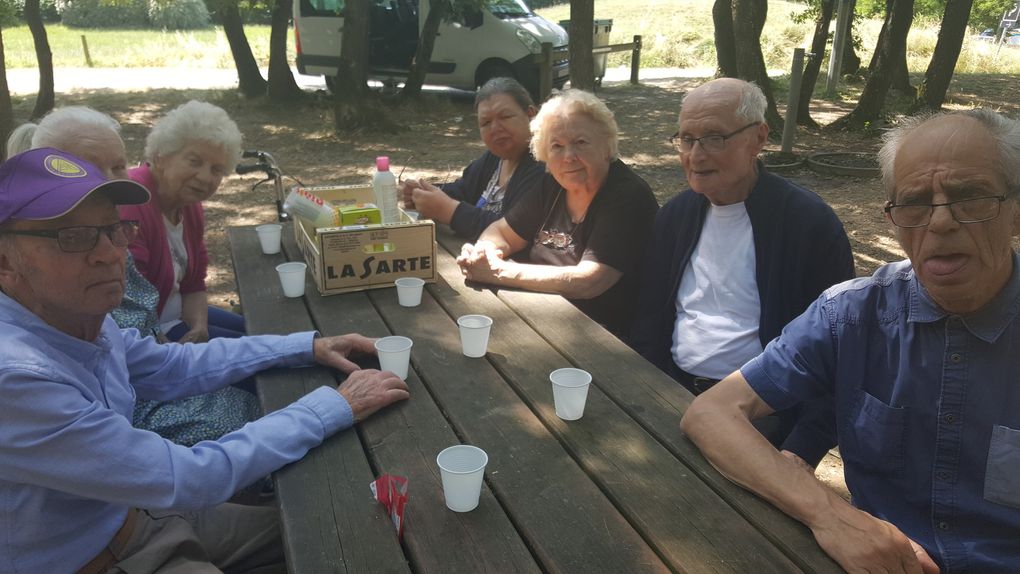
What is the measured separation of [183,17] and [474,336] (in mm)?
31639

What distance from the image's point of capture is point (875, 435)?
1.72 meters

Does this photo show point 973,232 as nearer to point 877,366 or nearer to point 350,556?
point 877,366

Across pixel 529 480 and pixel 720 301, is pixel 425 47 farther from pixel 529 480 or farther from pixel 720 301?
pixel 529 480

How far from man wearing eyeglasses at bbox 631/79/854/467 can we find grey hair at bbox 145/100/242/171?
187cm

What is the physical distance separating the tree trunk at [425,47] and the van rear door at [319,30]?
1.35m

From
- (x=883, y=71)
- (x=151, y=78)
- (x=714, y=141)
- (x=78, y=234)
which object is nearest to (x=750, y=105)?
(x=714, y=141)

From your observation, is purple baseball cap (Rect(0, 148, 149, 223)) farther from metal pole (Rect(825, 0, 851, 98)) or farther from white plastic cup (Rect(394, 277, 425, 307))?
metal pole (Rect(825, 0, 851, 98))

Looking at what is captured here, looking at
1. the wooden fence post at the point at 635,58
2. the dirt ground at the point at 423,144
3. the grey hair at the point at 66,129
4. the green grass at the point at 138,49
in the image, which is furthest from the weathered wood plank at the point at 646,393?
the green grass at the point at 138,49

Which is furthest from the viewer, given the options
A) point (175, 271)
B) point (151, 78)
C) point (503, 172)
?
point (151, 78)

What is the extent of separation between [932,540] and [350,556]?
4.23 ft

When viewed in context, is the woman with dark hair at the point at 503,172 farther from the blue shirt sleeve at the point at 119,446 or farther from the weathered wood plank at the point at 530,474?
the blue shirt sleeve at the point at 119,446

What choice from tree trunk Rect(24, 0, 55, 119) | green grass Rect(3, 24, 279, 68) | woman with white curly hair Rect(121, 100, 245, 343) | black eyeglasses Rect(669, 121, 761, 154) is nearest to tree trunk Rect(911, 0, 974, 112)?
black eyeglasses Rect(669, 121, 761, 154)

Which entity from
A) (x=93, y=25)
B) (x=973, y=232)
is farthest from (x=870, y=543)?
(x=93, y=25)

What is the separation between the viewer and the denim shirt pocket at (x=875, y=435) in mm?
1689
